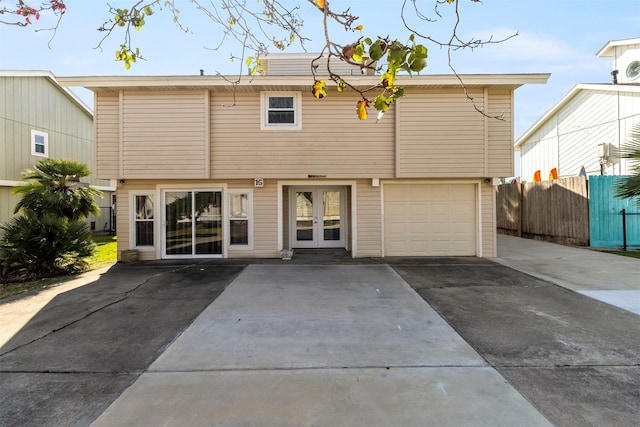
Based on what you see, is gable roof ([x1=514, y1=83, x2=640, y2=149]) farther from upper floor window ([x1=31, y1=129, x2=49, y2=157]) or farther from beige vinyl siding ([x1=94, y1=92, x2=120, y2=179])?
upper floor window ([x1=31, y1=129, x2=49, y2=157])

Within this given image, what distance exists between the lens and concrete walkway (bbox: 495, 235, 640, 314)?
224 inches

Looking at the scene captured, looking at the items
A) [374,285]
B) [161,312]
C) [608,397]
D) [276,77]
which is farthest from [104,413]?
[276,77]

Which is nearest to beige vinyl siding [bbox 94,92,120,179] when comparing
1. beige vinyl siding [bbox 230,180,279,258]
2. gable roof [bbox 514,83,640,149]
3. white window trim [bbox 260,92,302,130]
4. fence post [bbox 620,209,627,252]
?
beige vinyl siding [bbox 230,180,279,258]

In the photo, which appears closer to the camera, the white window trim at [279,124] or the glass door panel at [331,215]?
the white window trim at [279,124]

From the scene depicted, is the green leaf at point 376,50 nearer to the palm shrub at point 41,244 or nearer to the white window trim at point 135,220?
the palm shrub at point 41,244

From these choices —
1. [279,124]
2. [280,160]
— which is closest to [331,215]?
[280,160]

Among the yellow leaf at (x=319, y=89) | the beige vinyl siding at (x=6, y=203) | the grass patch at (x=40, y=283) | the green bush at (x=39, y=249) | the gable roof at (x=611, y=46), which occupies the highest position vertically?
the gable roof at (x=611, y=46)

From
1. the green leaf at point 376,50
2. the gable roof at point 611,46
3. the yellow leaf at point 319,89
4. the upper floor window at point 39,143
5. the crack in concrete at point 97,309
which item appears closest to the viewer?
the green leaf at point 376,50

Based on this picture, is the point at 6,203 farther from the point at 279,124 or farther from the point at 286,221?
the point at 279,124

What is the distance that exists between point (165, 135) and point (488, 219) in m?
9.45

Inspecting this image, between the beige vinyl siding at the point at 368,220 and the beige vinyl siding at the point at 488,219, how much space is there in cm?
293

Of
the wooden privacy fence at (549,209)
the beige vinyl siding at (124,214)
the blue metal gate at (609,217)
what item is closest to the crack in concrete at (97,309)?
the beige vinyl siding at (124,214)

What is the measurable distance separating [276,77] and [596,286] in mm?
8408

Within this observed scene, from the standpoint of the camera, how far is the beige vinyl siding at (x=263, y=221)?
31.4 feet
